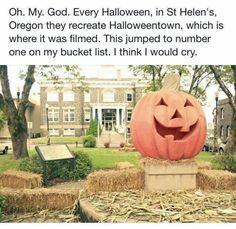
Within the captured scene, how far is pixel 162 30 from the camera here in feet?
18.2

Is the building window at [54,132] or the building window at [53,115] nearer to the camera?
the building window at [54,132]

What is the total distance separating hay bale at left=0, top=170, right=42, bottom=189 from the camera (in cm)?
835

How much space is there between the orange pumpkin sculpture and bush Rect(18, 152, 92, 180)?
4.17 m

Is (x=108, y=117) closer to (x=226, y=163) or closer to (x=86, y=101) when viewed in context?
(x=86, y=101)

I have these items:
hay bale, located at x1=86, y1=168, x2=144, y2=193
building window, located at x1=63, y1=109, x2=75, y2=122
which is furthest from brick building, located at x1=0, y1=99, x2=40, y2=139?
hay bale, located at x1=86, y1=168, x2=144, y2=193

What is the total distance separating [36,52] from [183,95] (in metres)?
2.65

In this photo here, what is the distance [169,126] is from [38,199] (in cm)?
272

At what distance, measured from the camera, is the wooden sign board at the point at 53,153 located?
982 centimetres

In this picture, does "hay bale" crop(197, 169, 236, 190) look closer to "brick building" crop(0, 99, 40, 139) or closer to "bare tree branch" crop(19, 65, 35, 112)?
"bare tree branch" crop(19, 65, 35, 112)

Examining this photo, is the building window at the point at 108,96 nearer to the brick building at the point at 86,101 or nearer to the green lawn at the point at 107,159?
the brick building at the point at 86,101

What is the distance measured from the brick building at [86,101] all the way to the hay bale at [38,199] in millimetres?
28176

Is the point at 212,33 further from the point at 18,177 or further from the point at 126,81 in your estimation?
the point at 126,81

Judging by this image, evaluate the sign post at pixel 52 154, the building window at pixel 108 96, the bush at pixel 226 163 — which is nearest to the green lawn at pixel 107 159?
the sign post at pixel 52 154

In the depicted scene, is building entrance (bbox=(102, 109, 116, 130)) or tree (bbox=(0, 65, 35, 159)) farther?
building entrance (bbox=(102, 109, 116, 130))
